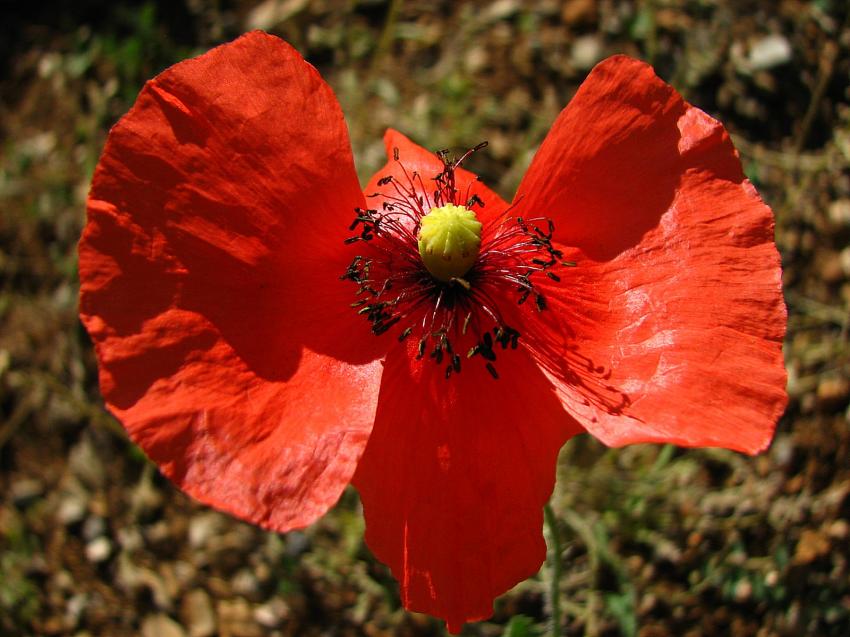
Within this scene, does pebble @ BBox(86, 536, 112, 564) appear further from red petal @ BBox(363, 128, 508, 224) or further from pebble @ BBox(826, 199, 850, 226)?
pebble @ BBox(826, 199, 850, 226)

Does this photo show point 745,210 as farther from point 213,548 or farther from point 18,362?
point 18,362

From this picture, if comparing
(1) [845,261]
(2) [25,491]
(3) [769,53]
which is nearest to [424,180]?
(1) [845,261]

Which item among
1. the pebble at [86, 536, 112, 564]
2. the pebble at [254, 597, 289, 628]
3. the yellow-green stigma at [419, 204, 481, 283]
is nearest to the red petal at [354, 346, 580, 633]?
the yellow-green stigma at [419, 204, 481, 283]

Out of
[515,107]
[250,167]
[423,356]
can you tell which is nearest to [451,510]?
[423,356]

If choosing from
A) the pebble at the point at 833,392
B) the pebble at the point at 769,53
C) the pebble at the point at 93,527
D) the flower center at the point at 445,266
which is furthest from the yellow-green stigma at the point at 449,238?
the pebble at the point at 769,53

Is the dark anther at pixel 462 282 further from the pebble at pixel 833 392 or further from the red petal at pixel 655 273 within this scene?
the pebble at pixel 833 392
